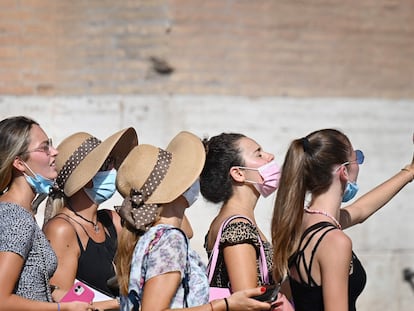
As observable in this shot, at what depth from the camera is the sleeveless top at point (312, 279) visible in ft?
11.8

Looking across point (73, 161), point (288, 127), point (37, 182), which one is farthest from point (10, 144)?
point (288, 127)

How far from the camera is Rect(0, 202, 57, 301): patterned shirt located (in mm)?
3631

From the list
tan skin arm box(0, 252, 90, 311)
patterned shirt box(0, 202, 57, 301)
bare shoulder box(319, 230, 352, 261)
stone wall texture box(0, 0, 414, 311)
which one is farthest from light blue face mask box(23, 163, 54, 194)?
stone wall texture box(0, 0, 414, 311)

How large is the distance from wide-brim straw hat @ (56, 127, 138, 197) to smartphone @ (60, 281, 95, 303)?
668mm

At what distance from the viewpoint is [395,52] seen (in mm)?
7145

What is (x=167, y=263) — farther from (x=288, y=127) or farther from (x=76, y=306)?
(x=288, y=127)

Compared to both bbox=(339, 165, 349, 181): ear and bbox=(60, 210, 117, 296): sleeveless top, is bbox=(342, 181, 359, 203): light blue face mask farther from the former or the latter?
bbox=(60, 210, 117, 296): sleeveless top

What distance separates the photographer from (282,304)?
3.70 metres

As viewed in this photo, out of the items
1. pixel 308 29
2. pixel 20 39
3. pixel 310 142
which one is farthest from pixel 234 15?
pixel 310 142

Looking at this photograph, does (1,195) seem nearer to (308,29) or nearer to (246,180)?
(246,180)

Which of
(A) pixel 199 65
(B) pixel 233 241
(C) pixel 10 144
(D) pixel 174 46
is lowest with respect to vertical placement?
(B) pixel 233 241

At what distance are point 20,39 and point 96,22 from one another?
0.61m

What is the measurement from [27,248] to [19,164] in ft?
1.45

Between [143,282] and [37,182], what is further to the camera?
[37,182]
